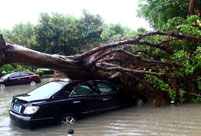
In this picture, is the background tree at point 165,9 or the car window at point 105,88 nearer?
the car window at point 105,88

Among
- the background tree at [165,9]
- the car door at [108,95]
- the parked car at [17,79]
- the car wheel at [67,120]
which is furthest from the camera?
the parked car at [17,79]

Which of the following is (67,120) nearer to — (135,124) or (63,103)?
(63,103)

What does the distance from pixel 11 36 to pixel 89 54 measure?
33.6 meters

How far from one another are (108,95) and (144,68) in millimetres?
1952

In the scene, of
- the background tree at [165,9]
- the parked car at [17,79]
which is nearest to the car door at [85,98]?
the background tree at [165,9]

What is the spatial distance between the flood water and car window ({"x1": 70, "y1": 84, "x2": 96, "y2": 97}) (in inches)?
32.7

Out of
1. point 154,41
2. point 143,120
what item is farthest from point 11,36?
point 143,120

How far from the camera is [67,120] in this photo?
5910 millimetres

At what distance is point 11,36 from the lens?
36.6 meters

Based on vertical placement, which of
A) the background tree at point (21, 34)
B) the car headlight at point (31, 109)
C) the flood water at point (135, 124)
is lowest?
the flood water at point (135, 124)

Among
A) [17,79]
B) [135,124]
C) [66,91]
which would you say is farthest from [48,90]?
[17,79]

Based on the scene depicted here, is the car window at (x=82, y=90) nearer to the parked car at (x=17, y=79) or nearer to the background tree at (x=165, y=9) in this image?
the background tree at (x=165, y=9)

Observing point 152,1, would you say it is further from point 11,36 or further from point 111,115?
point 11,36

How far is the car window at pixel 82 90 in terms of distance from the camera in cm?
616
